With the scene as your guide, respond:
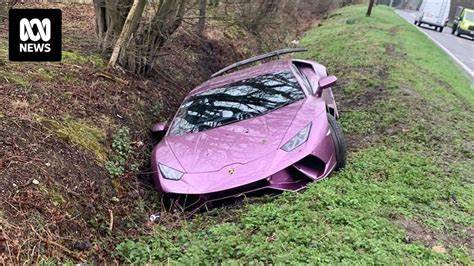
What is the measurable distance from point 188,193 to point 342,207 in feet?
5.35

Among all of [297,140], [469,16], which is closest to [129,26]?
[297,140]

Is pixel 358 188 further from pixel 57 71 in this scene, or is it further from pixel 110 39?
pixel 110 39

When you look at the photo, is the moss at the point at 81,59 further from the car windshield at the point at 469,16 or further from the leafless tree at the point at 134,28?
the car windshield at the point at 469,16

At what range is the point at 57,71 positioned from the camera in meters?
7.36

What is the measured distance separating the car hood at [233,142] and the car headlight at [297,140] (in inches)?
3.9

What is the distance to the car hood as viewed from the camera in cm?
550

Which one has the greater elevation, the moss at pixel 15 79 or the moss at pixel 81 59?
the moss at pixel 15 79

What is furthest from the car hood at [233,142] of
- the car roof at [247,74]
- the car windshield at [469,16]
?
the car windshield at [469,16]

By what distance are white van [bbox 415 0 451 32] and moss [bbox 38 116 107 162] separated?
33.8 metres

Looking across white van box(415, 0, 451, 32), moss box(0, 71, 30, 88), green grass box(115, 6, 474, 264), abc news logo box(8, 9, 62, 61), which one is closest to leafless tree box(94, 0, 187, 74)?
abc news logo box(8, 9, 62, 61)

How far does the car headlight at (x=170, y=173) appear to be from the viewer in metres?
5.55

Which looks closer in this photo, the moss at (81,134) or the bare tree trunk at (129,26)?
the moss at (81,134)

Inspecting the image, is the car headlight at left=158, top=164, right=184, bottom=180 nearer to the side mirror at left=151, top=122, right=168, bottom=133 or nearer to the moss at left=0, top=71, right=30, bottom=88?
the side mirror at left=151, top=122, right=168, bottom=133

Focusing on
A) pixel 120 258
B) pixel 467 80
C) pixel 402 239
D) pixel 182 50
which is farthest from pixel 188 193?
pixel 467 80
